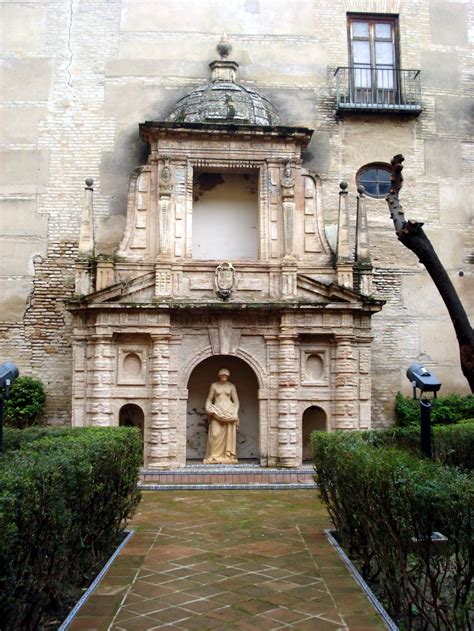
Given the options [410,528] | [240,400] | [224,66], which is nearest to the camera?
[410,528]

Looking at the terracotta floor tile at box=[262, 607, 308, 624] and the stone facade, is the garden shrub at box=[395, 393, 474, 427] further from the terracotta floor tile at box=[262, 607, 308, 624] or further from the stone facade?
the terracotta floor tile at box=[262, 607, 308, 624]

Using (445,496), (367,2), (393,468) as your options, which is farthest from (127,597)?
(367,2)

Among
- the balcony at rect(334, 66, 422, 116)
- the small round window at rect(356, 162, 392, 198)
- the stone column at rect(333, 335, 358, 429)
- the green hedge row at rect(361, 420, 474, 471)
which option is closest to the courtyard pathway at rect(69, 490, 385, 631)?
the green hedge row at rect(361, 420, 474, 471)

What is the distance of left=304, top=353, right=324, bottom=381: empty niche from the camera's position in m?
15.1

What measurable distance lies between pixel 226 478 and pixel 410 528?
28.4ft

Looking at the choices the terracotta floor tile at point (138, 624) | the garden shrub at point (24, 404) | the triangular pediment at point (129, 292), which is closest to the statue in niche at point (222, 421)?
the triangular pediment at point (129, 292)

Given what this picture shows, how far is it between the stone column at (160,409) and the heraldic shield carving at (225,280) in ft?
4.63

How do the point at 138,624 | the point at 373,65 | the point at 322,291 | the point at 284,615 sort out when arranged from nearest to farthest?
1. the point at 138,624
2. the point at 284,615
3. the point at 322,291
4. the point at 373,65

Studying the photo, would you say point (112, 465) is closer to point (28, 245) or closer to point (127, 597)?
point (127, 597)

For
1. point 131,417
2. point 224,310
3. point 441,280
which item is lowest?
point 131,417

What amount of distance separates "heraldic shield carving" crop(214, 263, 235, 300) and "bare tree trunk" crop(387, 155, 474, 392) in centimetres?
787

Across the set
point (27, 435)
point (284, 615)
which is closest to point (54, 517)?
point (284, 615)

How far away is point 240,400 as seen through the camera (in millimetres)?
16609

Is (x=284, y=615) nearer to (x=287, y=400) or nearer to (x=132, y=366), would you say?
(x=287, y=400)
